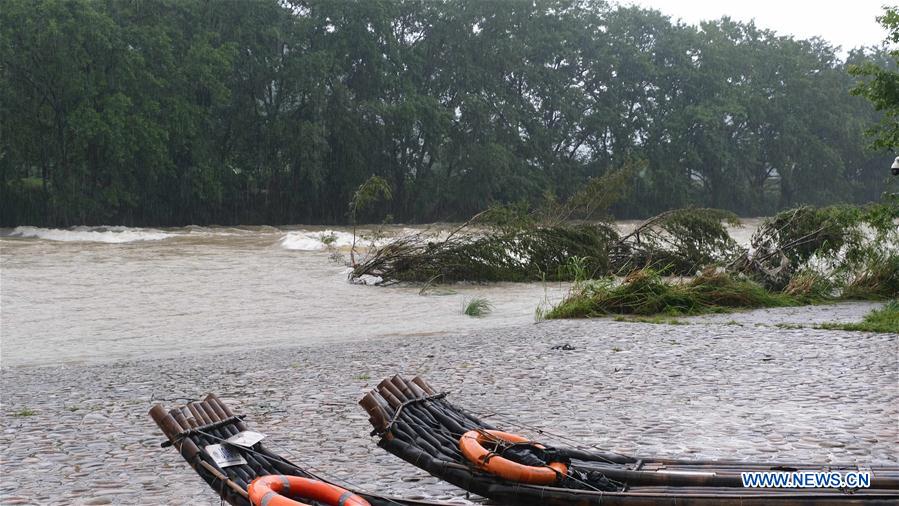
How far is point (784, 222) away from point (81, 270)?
17.6 meters

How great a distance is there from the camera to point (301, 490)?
4516 mm

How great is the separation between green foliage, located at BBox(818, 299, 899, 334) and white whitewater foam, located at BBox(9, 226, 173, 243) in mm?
30145

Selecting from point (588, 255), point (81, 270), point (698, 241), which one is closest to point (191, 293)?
point (81, 270)

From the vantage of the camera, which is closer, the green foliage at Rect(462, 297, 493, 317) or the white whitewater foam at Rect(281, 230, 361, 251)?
the green foliage at Rect(462, 297, 493, 317)

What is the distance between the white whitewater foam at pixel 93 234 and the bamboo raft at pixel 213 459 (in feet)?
111

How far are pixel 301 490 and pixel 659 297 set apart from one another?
484 inches

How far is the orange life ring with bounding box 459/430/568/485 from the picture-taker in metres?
4.94

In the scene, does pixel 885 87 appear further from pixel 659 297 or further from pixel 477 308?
pixel 477 308

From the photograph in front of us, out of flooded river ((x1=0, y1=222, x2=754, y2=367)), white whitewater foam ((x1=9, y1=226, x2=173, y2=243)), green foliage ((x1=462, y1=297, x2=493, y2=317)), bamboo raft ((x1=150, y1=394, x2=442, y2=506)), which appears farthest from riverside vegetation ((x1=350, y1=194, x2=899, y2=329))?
white whitewater foam ((x1=9, y1=226, x2=173, y2=243))

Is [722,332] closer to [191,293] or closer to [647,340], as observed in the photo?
[647,340]

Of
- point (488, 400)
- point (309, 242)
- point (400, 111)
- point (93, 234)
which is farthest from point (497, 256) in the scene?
point (400, 111)

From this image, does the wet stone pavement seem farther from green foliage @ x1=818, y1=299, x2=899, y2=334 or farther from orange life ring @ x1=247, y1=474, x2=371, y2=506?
orange life ring @ x1=247, y1=474, x2=371, y2=506

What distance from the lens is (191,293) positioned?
2056 centimetres

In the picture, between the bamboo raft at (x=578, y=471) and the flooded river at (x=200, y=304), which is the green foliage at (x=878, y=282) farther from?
the bamboo raft at (x=578, y=471)
